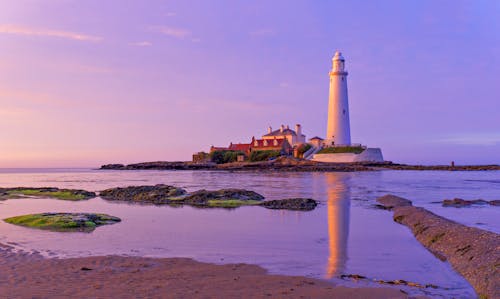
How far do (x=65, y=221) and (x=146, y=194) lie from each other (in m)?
9.49

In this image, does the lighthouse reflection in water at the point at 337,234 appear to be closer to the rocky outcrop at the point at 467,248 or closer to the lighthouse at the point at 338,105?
Answer: the rocky outcrop at the point at 467,248

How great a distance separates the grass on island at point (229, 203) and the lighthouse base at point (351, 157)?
52163mm

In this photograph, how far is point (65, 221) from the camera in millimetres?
13266

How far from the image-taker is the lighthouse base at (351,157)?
70.6m

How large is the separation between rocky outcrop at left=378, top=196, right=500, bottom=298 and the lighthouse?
187 feet

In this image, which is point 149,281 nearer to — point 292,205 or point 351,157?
point 292,205

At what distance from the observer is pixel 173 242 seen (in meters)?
10.8

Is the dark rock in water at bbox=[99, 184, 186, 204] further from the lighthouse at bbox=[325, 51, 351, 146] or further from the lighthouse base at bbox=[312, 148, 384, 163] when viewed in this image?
the lighthouse base at bbox=[312, 148, 384, 163]

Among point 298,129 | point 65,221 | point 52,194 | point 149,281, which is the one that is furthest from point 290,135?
point 149,281

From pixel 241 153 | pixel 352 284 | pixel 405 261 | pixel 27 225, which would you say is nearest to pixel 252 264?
pixel 352 284

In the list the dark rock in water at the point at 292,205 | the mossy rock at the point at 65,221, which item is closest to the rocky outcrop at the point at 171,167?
the dark rock in water at the point at 292,205

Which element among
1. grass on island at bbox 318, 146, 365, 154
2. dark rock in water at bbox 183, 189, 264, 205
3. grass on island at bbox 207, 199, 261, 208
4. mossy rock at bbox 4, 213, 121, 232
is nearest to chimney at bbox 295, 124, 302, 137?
grass on island at bbox 318, 146, 365, 154

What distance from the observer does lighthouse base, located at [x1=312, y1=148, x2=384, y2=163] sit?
7056 centimetres

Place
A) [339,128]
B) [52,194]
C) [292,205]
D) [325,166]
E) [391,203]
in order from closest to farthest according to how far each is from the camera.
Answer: [292,205]
[391,203]
[52,194]
[325,166]
[339,128]
